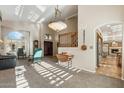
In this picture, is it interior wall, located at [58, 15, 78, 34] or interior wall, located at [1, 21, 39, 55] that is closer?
interior wall, located at [58, 15, 78, 34]

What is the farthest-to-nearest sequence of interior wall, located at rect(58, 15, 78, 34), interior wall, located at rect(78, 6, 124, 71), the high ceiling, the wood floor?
interior wall, located at rect(58, 15, 78, 34)
the high ceiling
the wood floor
interior wall, located at rect(78, 6, 124, 71)

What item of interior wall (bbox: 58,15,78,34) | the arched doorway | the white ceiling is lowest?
the arched doorway

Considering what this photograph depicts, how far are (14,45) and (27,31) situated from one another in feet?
6.11

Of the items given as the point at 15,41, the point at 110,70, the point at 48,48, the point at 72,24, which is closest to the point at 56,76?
the point at 110,70

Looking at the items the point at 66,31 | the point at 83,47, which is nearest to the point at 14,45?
the point at 66,31

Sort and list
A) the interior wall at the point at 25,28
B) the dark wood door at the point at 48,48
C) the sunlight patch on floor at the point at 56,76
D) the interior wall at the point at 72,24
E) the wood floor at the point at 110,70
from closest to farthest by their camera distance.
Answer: the sunlight patch on floor at the point at 56,76 < the wood floor at the point at 110,70 < the interior wall at the point at 72,24 < the interior wall at the point at 25,28 < the dark wood door at the point at 48,48

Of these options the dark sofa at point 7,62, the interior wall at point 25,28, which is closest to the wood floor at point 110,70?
the dark sofa at point 7,62

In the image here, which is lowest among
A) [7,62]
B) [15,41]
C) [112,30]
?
[7,62]

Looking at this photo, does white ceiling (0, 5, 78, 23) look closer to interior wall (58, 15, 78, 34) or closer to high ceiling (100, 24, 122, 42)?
interior wall (58, 15, 78, 34)

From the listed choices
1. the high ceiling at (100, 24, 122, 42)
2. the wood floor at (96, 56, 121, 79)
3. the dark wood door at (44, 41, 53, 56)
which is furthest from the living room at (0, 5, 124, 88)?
the high ceiling at (100, 24, 122, 42)

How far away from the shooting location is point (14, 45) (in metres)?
11.4

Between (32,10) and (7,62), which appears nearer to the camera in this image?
(7,62)

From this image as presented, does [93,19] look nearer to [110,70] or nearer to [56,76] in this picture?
[110,70]

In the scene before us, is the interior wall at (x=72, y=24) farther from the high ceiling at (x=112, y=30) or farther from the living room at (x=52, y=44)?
the high ceiling at (x=112, y=30)
